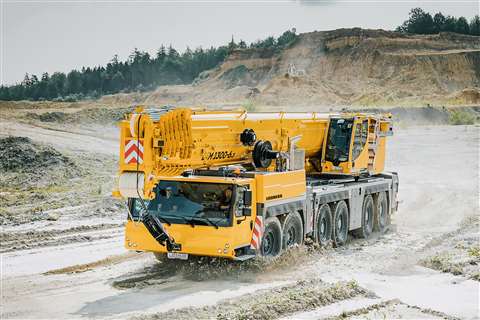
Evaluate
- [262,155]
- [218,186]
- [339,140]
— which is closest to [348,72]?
[339,140]

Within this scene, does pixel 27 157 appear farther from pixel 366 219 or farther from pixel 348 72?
pixel 348 72

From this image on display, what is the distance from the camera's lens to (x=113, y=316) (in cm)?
1145

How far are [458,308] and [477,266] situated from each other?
3.28 m

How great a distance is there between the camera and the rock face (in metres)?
78.3

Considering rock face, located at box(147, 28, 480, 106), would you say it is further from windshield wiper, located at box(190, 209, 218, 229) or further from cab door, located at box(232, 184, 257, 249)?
windshield wiper, located at box(190, 209, 218, 229)

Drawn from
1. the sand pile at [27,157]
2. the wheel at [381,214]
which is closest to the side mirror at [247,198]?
the wheel at [381,214]

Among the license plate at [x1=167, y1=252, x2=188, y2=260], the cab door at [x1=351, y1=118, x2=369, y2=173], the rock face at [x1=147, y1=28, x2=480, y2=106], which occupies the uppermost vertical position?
the rock face at [x1=147, y1=28, x2=480, y2=106]

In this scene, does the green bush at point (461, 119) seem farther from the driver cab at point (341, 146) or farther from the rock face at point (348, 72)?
the driver cab at point (341, 146)

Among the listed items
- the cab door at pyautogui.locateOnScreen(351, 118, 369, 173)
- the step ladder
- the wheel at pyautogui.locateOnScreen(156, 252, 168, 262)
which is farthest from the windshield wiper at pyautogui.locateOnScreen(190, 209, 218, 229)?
the step ladder

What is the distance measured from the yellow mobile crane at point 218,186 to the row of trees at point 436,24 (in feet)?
351

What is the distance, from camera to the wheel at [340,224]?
59.1 feet

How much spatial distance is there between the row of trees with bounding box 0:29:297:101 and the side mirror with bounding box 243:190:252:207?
88777mm

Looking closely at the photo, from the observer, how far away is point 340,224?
18.5m

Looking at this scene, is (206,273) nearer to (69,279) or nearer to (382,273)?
(69,279)
